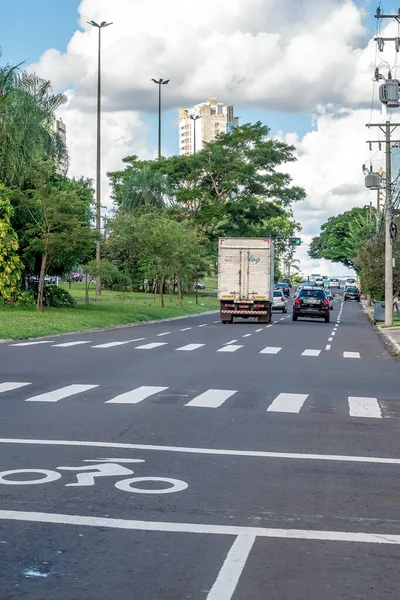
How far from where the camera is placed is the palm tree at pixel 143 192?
8616 centimetres

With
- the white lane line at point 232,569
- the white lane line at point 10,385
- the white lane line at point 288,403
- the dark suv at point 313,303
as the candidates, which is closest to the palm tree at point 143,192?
the dark suv at point 313,303

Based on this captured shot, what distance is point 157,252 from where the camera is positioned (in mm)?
60719

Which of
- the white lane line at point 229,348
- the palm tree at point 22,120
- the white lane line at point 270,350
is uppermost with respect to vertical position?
the palm tree at point 22,120

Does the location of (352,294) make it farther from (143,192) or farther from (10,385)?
(10,385)

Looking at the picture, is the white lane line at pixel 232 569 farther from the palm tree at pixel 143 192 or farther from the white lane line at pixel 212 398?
the palm tree at pixel 143 192

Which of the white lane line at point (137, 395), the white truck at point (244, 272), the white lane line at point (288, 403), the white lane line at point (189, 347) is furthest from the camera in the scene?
the white truck at point (244, 272)

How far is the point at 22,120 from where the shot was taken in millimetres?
43781

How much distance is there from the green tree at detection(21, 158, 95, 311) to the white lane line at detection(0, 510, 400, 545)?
3637cm

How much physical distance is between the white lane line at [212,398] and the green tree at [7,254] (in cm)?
2731

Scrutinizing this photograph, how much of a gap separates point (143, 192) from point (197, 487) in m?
78.2

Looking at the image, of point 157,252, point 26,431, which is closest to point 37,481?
point 26,431

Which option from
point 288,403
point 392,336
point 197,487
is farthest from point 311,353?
point 197,487

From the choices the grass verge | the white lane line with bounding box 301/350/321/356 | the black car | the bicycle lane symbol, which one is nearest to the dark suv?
the grass verge

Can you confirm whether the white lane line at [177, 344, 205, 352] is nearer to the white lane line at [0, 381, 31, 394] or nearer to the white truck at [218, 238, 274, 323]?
the white lane line at [0, 381, 31, 394]
